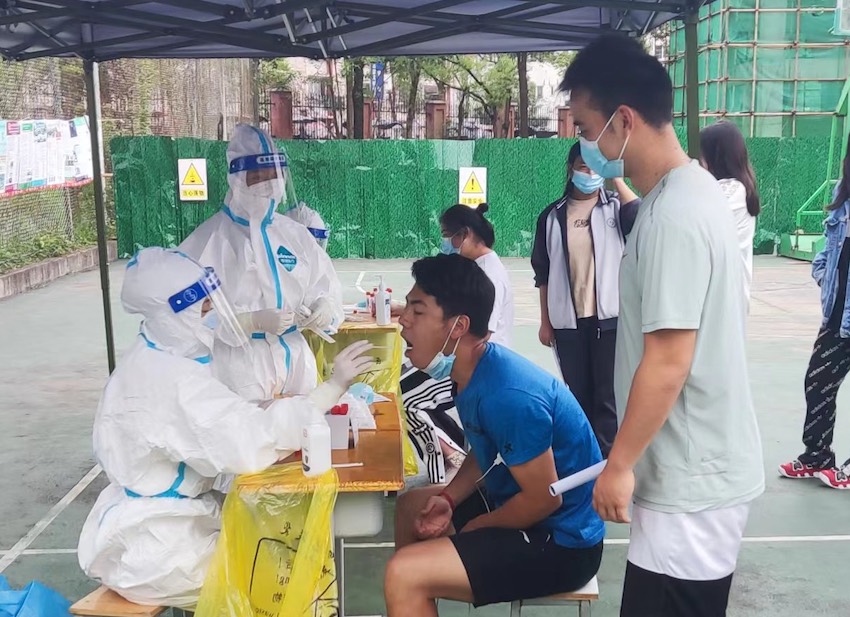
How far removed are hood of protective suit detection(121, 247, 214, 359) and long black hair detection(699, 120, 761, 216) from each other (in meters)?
2.29

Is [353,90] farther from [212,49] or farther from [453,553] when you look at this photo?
[453,553]

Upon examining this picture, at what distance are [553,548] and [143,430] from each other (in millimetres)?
998

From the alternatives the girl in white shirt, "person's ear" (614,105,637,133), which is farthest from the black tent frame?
"person's ear" (614,105,637,133)

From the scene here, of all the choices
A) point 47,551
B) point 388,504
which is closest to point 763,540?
point 388,504

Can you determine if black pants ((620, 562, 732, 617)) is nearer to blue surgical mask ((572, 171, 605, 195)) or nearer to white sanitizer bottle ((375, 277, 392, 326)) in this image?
blue surgical mask ((572, 171, 605, 195))

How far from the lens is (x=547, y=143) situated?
1441cm

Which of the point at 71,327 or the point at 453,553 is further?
the point at 71,327

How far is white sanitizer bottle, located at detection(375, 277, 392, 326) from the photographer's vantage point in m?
4.62

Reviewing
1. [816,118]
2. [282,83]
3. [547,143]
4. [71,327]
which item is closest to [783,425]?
[71,327]

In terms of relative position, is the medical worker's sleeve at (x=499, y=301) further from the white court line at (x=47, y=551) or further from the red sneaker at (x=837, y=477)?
the white court line at (x=47, y=551)

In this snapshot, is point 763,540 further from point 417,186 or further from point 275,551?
point 417,186

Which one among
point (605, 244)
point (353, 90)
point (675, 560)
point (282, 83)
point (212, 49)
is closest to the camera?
point (675, 560)

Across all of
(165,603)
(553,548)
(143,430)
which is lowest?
(165,603)

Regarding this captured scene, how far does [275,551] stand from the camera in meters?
2.09
